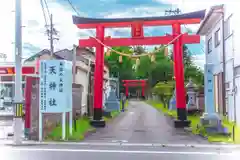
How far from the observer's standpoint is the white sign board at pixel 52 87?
9875 millimetres

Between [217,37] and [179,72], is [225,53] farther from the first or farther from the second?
[217,37]

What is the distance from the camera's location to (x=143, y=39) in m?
13.4

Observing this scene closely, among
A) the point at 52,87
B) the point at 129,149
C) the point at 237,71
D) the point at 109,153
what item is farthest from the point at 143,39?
the point at 109,153

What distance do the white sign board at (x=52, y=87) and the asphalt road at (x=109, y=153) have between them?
1.24 meters

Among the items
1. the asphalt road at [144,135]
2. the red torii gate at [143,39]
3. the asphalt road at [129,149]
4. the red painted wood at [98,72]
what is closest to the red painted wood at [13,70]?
the red torii gate at [143,39]

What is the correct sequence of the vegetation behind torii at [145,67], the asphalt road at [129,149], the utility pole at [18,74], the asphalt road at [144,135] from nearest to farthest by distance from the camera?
1. the asphalt road at [129,149]
2. the utility pole at [18,74]
3. the asphalt road at [144,135]
4. the vegetation behind torii at [145,67]

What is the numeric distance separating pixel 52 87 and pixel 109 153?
286 cm

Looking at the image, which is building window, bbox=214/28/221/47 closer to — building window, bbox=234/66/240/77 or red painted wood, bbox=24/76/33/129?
building window, bbox=234/66/240/77

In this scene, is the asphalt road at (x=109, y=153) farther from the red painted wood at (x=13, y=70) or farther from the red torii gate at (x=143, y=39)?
the red painted wood at (x=13, y=70)

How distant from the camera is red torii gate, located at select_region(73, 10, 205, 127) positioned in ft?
42.8

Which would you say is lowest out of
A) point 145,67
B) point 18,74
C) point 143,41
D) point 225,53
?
point 18,74

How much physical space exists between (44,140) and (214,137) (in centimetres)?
471

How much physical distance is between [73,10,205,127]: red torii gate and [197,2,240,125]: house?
1.19 m

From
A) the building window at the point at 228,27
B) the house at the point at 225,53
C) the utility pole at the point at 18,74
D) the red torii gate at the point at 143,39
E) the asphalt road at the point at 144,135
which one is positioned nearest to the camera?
the utility pole at the point at 18,74
